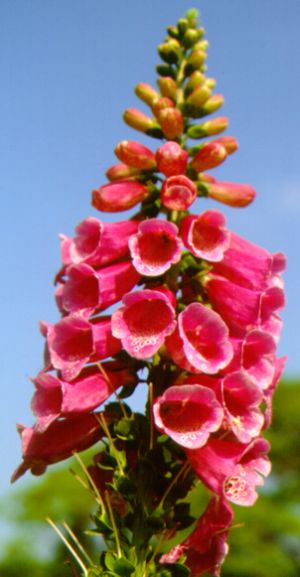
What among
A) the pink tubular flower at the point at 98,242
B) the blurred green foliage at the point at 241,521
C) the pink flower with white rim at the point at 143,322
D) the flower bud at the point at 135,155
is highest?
the flower bud at the point at 135,155

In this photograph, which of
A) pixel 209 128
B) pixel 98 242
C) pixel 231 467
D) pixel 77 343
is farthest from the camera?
pixel 209 128

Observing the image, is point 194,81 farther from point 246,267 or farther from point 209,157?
point 246,267

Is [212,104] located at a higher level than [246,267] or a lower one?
higher

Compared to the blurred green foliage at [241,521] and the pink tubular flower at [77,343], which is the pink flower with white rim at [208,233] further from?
the blurred green foliage at [241,521]

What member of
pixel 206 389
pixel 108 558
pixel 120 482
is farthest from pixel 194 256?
pixel 108 558

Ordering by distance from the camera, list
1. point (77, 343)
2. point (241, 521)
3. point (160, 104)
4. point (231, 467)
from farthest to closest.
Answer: point (241, 521), point (160, 104), point (77, 343), point (231, 467)

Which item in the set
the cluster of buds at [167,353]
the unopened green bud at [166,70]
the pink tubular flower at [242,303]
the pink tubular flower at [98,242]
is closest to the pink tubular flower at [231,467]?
the cluster of buds at [167,353]

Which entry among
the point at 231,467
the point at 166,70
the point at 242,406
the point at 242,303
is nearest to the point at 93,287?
the point at 242,303

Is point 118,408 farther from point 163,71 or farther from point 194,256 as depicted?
point 163,71
